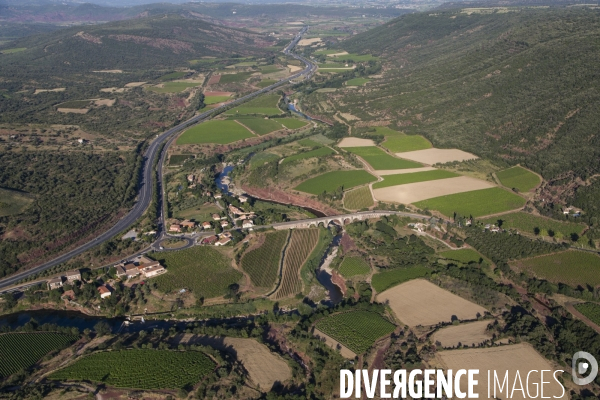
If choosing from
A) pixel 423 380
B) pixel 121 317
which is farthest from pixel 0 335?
pixel 423 380

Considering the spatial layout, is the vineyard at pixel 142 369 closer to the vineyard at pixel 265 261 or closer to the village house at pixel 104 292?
the village house at pixel 104 292

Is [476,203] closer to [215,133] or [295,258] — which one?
[295,258]

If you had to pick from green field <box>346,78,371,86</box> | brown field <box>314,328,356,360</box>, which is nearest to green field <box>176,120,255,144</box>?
green field <box>346,78,371,86</box>

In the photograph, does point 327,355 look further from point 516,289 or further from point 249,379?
point 516,289

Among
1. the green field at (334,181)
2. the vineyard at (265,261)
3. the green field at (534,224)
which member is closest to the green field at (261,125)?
the green field at (334,181)

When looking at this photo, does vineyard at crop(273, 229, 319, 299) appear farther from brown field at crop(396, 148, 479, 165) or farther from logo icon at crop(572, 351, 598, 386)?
brown field at crop(396, 148, 479, 165)
